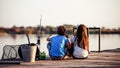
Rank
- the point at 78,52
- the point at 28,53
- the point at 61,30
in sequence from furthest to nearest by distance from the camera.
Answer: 1. the point at 78,52
2. the point at 61,30
3. the point at 28,53

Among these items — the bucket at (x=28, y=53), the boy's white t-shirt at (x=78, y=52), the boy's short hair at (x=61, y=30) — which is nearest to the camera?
the bucket at (x=28, y=53)

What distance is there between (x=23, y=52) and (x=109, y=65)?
7.47 ft

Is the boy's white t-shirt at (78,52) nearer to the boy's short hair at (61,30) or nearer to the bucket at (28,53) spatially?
the boy's short hair at (61,30)

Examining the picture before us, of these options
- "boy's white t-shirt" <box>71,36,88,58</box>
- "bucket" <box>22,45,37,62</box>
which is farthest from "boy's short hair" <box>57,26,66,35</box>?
"bucket" <box>22,45,37,62</box>

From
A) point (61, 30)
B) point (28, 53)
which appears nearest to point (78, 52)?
point (61, 30)

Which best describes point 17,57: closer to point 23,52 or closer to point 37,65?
point 23,52

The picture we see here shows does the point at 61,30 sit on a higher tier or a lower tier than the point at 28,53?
higher

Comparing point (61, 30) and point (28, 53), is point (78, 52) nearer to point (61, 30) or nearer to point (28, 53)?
point (61, 30)

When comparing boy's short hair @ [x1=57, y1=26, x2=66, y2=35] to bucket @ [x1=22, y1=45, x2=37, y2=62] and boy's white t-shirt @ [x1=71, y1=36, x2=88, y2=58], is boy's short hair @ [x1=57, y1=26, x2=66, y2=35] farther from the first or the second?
bucket @ [x1=22, y1=45, x2=37, y2=62]

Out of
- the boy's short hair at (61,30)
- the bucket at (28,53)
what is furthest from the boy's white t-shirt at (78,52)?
the bucket at (28,53)

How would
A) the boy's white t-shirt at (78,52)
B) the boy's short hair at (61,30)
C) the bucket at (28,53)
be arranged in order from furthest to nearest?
the boy's white t-shirt at (78,52), the boy's short hair at (61,30), the bucket at (28,53)

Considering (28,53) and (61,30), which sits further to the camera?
(61,30)

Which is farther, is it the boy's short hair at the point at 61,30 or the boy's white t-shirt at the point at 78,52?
the boy's white t-shirt at the point at 78,52

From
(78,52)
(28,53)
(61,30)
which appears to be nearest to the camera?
(28,53)
